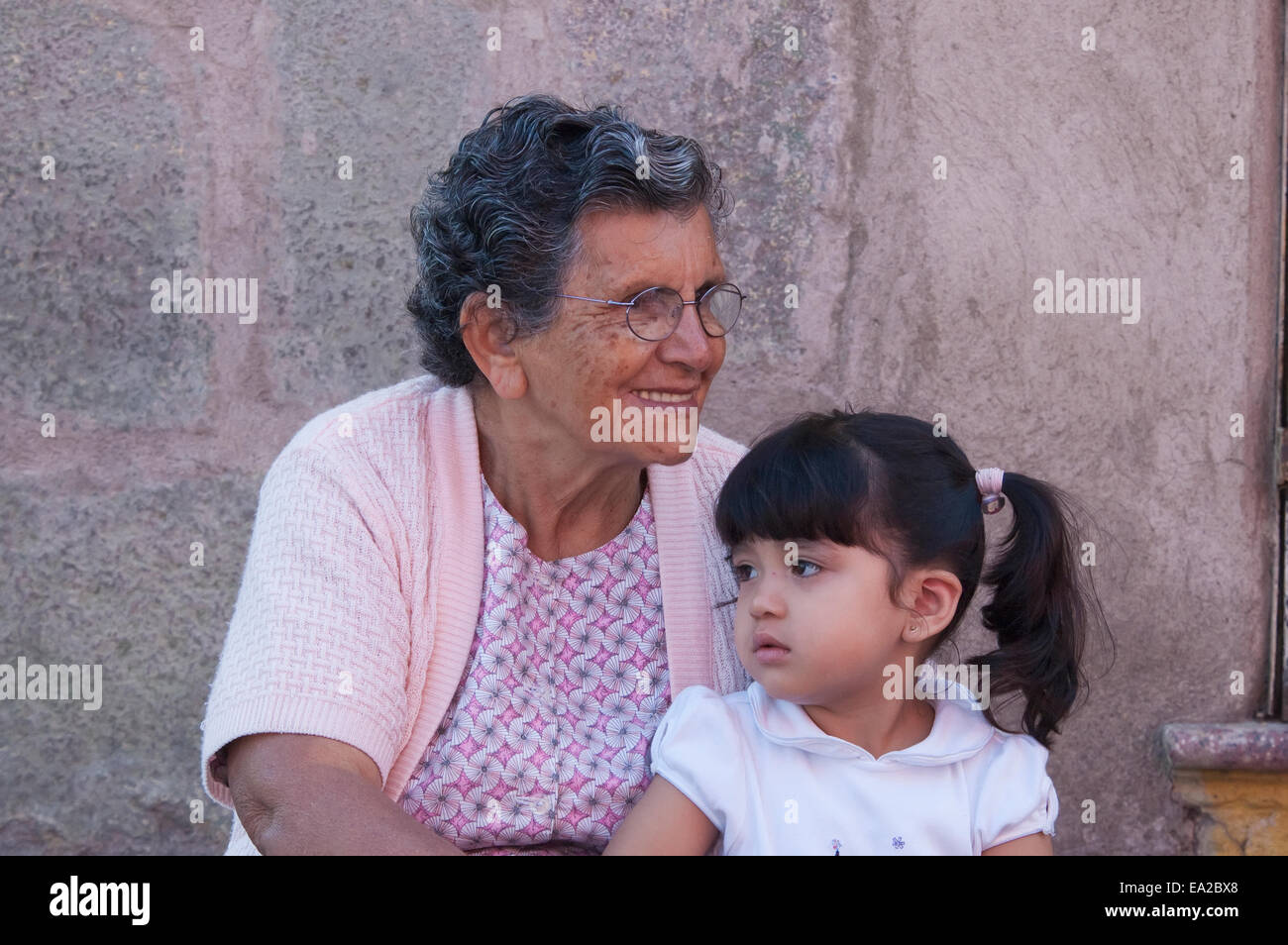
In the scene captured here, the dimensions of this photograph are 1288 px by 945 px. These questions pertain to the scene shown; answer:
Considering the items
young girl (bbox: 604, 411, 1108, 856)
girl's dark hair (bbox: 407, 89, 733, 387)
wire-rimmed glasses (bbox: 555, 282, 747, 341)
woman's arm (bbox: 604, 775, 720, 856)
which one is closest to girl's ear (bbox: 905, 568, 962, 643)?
young girl (bbox: 604, 411, 1108, 856)

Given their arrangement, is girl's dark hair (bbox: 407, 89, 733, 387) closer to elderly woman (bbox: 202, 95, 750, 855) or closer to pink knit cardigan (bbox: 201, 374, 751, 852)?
elderly woman (bbox: 202, 95, 750, 855)

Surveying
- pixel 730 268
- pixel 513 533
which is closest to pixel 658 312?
pixel 513 533

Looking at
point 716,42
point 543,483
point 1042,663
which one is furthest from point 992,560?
point 716,42

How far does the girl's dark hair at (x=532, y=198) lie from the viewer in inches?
105

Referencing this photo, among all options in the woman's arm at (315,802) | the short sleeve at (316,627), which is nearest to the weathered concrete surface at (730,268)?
the short sleeve at (316,627)

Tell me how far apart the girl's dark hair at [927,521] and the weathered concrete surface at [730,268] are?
1011 mm

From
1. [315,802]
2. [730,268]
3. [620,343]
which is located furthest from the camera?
[730,268]

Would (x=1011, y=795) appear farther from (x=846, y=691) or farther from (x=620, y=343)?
(x=620, y=343)

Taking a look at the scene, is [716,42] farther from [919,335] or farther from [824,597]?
[824,597]

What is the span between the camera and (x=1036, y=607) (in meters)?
2.67

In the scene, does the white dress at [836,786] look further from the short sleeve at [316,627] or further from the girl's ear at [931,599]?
the short sleeve at [316,627]

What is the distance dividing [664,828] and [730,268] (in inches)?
66.9

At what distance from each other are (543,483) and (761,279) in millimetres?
1148

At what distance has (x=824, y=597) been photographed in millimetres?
2406
